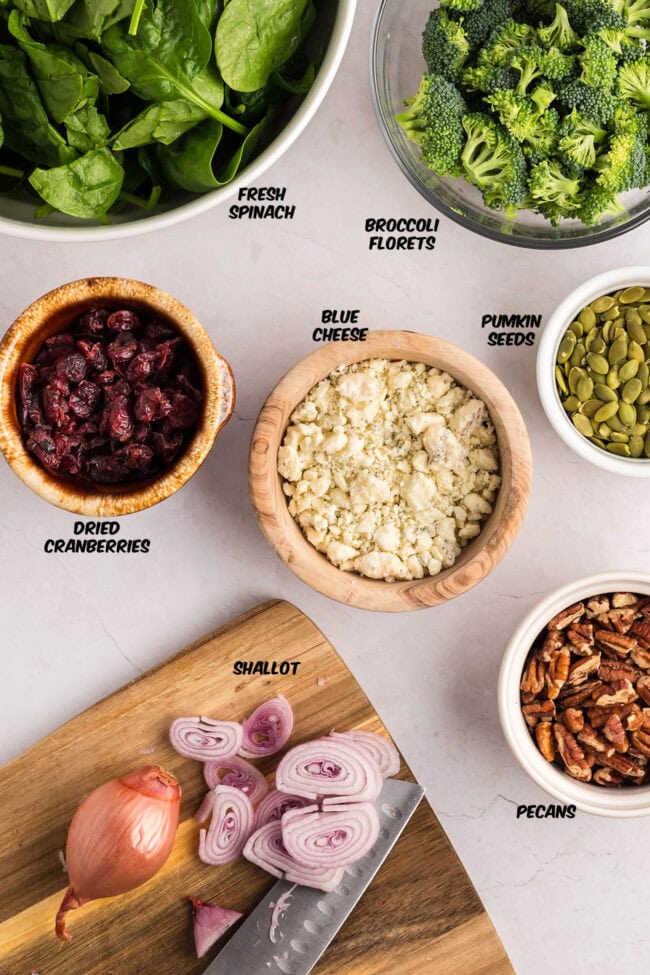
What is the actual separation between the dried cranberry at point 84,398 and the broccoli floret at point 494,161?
2.26 feet

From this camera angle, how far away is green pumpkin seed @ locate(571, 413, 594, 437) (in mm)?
1560

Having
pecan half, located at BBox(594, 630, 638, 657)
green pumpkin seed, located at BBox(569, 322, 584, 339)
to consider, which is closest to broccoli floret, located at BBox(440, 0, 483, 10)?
green pumpkin seed, located at BBox(569, 322, 584, 339)

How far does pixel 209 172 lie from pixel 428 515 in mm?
641

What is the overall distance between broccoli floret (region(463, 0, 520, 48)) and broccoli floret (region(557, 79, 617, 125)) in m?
0.14

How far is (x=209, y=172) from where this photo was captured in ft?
4.26

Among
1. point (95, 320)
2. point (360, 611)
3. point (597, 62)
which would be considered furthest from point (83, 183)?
point (360, 611)

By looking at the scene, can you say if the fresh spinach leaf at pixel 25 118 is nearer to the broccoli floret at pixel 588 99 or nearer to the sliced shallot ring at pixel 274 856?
the broccoli floret at pixel 588 99

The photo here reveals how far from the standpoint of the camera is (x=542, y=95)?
135 centimetres

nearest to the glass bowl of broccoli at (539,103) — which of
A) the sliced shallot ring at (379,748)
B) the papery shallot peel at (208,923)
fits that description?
the sliced shallot ring at (379,748)

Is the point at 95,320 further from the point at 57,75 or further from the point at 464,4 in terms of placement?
the point at 464,4

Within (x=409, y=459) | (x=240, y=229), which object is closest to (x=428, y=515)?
(x=409, y=459)

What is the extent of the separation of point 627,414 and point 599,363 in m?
0.10

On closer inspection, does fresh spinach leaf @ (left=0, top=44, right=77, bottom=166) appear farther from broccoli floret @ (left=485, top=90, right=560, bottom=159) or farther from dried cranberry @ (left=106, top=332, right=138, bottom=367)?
broccoli floret @ (left=485, top=90, right=560, bottom=159)

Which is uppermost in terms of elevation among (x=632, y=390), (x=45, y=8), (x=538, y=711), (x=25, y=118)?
(x=45, y=8)
